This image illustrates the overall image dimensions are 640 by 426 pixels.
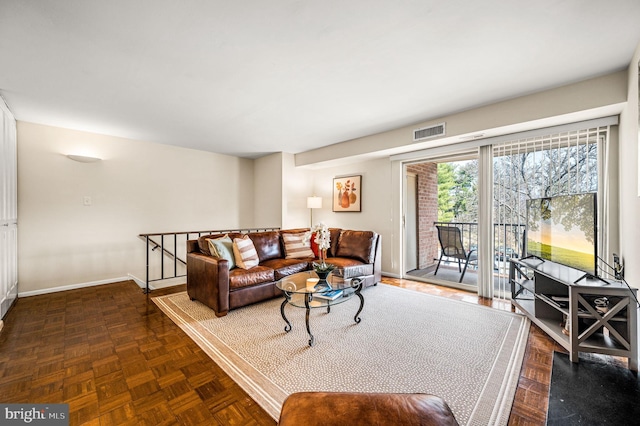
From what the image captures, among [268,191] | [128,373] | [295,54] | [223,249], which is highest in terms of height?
[295,54]

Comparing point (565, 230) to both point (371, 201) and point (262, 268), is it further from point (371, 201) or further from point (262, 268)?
point (262, 268)

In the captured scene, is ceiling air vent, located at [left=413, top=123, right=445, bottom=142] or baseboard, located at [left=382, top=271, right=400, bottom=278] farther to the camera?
baseboard, located at [left=382, top=271, right=400, bottom=278]

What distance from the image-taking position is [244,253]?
10.8ft

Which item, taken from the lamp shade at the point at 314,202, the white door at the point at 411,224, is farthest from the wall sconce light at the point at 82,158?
the white door at the point at 411,224

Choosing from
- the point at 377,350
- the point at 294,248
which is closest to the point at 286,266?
the point at 294,248

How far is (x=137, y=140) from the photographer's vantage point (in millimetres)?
4414

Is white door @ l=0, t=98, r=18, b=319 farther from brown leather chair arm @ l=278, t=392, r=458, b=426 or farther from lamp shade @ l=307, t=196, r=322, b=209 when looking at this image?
lamp shade @ l=307, t=196, r=322, b=209

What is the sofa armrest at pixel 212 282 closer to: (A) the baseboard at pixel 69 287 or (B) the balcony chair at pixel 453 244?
(A) the baseboard at pixel 69 287

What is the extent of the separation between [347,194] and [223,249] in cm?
271

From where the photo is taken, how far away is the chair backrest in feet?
14.1

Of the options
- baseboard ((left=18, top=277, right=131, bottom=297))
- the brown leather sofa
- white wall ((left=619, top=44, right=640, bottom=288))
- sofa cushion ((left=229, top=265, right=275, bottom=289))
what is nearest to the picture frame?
the brown leather sofa

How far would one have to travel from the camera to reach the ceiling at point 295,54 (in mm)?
1572

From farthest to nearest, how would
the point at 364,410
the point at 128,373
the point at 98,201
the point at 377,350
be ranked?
the point at 98,201
the point at 377,350
the point at 128,373
the point at 364,410

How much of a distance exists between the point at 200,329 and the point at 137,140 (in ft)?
11.9
